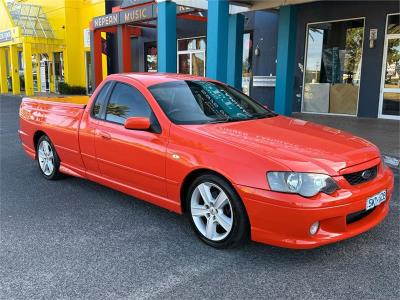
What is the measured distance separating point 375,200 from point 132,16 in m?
12.4

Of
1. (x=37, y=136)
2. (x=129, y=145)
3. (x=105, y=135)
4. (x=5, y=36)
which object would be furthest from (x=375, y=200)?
(x=5, y=36)

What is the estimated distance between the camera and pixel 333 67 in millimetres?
12734

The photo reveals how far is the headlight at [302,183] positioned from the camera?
3145 millimetres

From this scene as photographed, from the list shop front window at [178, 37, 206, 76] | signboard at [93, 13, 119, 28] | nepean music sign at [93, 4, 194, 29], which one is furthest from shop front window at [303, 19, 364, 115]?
signboard at [93, 13, 119, 28]

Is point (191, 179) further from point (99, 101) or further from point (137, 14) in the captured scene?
point (137, 14)

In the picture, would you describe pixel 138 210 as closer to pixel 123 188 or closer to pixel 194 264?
pixel 123 188

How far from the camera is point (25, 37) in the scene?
23.5 m

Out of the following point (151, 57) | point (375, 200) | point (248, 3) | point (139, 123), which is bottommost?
point (375, 200)

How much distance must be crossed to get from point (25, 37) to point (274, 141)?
23421 mm

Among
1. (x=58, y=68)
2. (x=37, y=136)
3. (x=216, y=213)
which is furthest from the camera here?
(x=58, y=68)

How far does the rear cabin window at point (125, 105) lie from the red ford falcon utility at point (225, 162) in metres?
0.01

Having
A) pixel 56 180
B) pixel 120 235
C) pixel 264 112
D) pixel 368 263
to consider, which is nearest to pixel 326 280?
pixel 368 263

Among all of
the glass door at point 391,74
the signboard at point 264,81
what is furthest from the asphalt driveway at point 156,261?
the signboard at point 264,81

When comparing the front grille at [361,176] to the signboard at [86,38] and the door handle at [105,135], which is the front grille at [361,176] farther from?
the signboard at [86,38]
